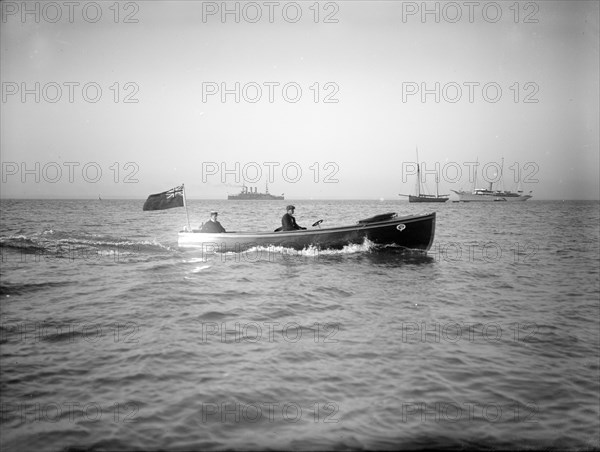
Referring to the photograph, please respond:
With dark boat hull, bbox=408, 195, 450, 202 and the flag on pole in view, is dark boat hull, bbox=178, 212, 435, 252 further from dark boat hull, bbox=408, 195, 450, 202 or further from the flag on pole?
dark boat hull, bbox=408, 195, 450, 202

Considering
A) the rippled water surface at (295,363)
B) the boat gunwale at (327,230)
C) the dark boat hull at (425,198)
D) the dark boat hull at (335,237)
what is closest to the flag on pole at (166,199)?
the dark boat hull at (335,237)

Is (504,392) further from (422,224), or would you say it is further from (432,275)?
Result: (422,224)

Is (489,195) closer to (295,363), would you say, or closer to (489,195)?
(489,195)

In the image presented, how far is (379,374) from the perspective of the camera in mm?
6035

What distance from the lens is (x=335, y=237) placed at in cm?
1822

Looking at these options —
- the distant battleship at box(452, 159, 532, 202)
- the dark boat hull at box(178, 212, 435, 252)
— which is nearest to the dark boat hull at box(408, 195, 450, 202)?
the distant battleship at box(452, 159, 532, 202)

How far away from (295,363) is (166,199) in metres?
14.5

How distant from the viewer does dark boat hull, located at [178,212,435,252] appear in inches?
712

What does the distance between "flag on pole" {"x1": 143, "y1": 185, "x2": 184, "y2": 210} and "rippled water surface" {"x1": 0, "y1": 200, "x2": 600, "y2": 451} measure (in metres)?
5.27

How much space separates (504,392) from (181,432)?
4.36 meters

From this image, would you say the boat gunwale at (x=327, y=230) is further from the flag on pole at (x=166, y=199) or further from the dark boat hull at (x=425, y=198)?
the dark boat hull at (x=425, y=198)

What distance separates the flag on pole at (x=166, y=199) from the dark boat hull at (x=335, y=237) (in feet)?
5.11

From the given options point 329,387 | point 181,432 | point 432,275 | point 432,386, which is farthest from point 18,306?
point 432,275

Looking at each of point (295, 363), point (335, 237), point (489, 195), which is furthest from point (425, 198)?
point (295, 363)
